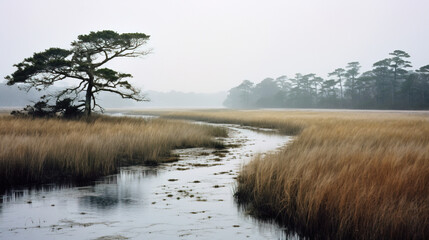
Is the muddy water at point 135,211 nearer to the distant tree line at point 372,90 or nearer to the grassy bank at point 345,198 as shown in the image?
the grassy bank at point 345,198

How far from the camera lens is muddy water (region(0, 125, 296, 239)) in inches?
221

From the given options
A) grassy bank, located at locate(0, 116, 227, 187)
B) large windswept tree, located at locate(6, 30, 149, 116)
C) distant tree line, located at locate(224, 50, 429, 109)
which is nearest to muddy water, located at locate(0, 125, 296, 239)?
grassy bank, located at locate(0, 116, 227, 187)

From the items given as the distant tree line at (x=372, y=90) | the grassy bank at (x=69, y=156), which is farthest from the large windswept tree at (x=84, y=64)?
the distant tree line at (x=372, y=90)

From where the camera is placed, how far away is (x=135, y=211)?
680 centimetres

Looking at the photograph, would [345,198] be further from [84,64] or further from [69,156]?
[84,64]

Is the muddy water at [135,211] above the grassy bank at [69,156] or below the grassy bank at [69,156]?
below

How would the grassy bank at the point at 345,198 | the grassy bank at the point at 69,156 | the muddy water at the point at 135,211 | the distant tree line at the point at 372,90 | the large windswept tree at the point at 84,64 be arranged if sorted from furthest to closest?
the distant tree line at the point at 372,90 → the large windswept tree at the point at 84,64 → the grassy bank at the point at 69,156 → the muddy water at the point at 135,211 → the grassy bank at the point at 345,198

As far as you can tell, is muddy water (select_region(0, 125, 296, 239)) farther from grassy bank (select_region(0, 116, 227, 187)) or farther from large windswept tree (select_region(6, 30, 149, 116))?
large windswept tree (select_region(6, 30, 149, 116))

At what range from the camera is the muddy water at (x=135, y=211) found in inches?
221

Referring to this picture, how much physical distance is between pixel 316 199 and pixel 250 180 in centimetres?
255

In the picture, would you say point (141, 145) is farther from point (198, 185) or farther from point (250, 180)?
point (250, 180)

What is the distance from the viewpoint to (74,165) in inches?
409

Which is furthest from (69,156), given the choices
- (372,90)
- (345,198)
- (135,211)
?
(372,90)

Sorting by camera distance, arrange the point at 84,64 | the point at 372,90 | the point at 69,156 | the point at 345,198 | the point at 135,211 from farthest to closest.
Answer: the point at 372,90
the point at 84,64
the point at 69,156
the point at 135,211
the point at 345,198
